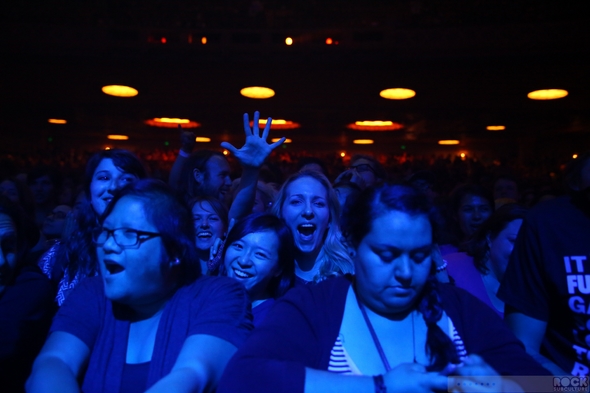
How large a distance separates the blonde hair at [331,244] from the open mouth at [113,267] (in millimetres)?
1111

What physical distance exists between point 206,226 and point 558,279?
70.1 inches

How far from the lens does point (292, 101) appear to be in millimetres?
8469

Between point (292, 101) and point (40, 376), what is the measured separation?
7743 mm

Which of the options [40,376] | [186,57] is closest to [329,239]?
[40,376]

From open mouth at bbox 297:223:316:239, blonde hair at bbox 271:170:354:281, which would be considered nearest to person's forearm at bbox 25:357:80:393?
blonde hair at bbox 271:170:354:281

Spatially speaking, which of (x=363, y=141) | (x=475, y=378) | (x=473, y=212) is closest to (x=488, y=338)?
(x=475, y=378)

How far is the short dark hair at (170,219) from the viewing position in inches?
51.9

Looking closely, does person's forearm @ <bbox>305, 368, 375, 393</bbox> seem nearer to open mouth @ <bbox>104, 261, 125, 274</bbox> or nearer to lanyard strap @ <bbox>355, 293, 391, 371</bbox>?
lanyard strap @ <bbox>355, 293, 391, 371</bbox>

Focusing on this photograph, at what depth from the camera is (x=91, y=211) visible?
205 cm

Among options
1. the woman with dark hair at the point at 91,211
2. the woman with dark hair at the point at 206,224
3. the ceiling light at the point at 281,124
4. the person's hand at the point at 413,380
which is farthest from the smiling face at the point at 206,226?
the ceiling light at the point at 281,124

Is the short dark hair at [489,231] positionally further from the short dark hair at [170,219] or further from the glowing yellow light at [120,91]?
the glowing yellow light at [120,91]

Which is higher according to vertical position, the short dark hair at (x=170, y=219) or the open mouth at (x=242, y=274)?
the short dark hair at (x=170, y=219)

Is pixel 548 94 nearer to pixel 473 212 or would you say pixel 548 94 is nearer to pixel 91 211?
pixel 473 212

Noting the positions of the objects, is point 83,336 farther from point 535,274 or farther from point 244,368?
point 535,274
